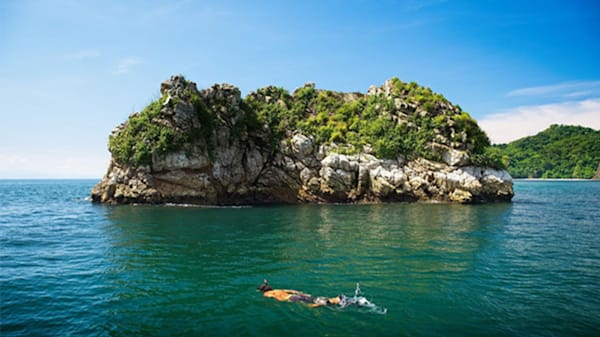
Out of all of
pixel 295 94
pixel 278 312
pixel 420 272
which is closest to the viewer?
pixel 278 312

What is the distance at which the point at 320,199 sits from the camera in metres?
47.6

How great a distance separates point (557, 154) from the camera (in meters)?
152

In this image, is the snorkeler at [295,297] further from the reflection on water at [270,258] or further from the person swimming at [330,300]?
the reflection on water at [270,258]

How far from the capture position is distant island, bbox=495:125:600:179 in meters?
140

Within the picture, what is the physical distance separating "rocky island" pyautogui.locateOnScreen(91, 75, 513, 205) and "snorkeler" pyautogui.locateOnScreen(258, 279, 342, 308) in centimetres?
3332

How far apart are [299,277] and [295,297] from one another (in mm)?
2656

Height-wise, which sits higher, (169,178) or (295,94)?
(295,94)

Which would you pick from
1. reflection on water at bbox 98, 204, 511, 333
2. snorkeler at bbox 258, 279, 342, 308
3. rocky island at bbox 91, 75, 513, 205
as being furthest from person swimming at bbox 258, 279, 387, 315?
rocky island at bbox 91, 75, 513, 205

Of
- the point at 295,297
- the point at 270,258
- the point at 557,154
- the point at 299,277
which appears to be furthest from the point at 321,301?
the point at 557,154

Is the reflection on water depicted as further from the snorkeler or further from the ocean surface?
the snorkeler

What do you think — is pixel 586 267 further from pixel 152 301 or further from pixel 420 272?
pixel 152 301

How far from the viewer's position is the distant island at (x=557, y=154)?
140 meters

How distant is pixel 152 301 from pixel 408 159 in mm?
42509

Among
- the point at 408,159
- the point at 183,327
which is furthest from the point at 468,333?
the point at 408,159
